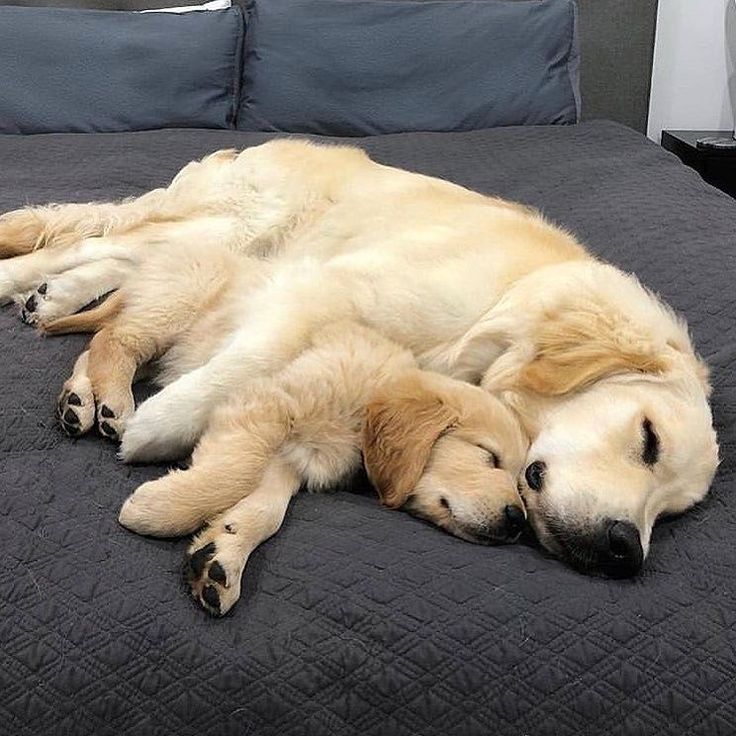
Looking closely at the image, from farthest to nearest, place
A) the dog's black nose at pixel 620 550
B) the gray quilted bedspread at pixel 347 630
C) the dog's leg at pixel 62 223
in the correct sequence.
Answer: the dog's leg at pixel 62 223 → the dog's black nose at pixel 620 550 → the gray quilted bedspread at pixel 347 630

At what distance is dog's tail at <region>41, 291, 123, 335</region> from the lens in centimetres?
185

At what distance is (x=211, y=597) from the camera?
1.17 m

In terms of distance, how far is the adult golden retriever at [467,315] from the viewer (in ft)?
4.61

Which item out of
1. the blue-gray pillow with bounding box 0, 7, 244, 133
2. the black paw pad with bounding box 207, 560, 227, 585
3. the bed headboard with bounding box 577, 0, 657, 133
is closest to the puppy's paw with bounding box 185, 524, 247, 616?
the black paw pad with bounding box 207, 560, 227, 585

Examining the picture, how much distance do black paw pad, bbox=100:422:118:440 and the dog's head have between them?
583mm

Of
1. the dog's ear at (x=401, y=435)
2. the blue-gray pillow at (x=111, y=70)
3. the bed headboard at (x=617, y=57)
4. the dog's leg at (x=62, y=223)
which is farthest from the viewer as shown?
the bed headboard at (x=617, y=57)

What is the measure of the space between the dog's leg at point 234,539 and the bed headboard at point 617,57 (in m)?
3.21

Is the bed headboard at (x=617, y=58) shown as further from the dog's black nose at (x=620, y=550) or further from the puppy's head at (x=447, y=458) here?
the dog's black nose at (x=620, y=550)

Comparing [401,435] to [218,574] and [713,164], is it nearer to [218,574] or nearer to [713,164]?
[218,574]

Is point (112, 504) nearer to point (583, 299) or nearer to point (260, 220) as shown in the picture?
point (583, 299)

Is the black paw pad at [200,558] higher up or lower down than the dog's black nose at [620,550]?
higher up

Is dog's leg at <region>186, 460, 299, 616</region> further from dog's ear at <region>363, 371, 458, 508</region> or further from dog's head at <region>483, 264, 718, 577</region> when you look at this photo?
dog's head at <region>483, 264, 718, 577</region>

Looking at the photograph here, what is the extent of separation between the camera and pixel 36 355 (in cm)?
176

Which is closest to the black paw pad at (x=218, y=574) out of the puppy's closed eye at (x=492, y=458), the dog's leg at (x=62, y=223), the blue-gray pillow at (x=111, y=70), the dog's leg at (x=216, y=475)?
the dog's leg at (x=216, y=475)
